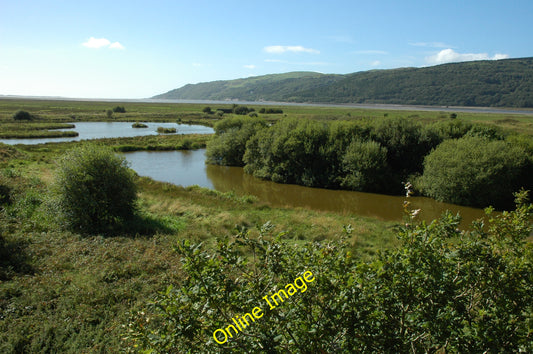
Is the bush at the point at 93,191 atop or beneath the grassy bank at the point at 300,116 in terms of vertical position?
beneath

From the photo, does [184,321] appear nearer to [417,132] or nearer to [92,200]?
[92,200]

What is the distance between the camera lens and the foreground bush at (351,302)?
3.11 m

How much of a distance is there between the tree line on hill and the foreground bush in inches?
1011

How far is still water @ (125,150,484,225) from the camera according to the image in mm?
25234

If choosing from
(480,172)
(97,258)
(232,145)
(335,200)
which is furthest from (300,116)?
(97,258)

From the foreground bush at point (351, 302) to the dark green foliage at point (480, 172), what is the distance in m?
25.6

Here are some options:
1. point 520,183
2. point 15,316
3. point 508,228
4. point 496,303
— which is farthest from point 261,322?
point 520,183

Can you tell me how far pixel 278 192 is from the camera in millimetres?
30891

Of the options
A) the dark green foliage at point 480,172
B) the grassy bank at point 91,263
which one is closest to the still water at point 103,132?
the grassy bank at point 91,263

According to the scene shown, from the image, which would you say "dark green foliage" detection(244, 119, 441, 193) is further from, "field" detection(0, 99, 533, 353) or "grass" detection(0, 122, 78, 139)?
"grass" detection(0, 122, 78, 139)

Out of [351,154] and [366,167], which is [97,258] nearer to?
[366,167]

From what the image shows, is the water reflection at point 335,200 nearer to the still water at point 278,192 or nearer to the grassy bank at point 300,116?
the still water at point 278,192

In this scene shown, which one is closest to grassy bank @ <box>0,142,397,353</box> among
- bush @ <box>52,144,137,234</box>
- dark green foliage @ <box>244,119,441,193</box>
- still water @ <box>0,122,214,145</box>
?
bush @ <box>52,144,137,234</box>

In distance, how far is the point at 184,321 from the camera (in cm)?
308
